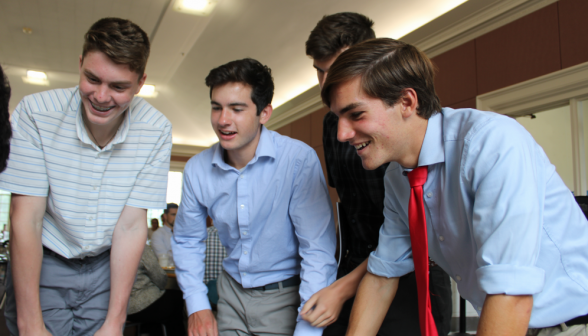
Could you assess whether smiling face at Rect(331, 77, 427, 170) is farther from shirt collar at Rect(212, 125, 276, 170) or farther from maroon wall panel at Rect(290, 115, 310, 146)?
maroon wall panel at Rect(290, 115, 310, 146)

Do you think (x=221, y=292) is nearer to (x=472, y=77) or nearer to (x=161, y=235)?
(x=472, y=77)

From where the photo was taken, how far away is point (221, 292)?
5.65ft

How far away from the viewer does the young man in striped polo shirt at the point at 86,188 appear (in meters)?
1.33

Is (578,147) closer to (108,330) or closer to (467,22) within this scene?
(467,22)

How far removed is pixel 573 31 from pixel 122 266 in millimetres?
3381

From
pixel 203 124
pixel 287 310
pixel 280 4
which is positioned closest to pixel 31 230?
pixel 287 310

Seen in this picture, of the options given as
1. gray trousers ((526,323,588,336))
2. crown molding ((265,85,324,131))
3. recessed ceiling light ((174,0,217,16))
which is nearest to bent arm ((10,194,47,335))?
gray trousers ((526,323,588,336))

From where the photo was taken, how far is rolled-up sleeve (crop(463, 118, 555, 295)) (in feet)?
2.59

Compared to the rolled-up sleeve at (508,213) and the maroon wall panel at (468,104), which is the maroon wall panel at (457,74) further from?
the rolled-up sleeve at (508,213)

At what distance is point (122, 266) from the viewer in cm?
148

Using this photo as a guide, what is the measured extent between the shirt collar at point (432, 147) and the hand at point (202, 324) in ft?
3.42

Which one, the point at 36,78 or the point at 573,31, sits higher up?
the point at 36,78

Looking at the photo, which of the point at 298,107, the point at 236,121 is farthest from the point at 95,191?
the point at 298,107

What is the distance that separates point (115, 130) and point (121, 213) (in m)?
0.30
